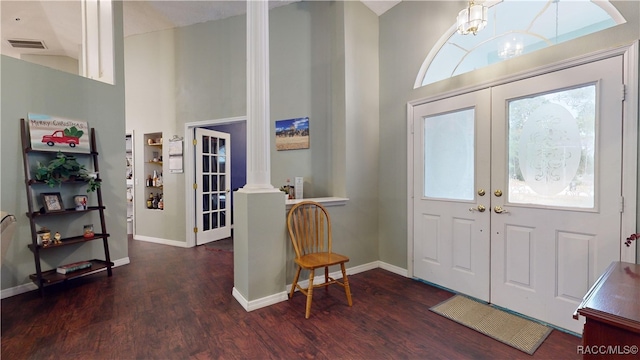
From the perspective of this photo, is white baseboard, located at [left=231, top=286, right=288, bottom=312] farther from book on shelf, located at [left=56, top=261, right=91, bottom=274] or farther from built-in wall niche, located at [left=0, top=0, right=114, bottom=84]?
built-in wall niche, located at [left=0, top=0, right=114, bottom=84]

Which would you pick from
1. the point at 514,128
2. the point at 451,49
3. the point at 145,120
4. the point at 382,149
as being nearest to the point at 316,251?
the point at 382,149

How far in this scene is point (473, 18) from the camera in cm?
200

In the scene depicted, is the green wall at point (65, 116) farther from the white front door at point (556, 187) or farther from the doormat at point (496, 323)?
the white front door at point (556, 187)

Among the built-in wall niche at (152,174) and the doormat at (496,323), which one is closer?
the doormat at (496,323)

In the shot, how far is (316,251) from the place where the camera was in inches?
109

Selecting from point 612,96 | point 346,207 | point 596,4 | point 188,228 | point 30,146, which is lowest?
point 188,228

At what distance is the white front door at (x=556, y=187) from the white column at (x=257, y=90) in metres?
2.07

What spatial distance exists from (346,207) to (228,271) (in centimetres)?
165

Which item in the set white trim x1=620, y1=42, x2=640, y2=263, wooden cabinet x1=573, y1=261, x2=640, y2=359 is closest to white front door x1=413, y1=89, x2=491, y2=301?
white trim x1=620, y1=42, x2=640, y2=263

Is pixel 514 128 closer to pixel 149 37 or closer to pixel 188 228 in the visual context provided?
pixel 188 228

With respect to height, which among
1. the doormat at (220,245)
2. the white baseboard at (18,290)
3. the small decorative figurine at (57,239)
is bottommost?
the doormat at (220,245)

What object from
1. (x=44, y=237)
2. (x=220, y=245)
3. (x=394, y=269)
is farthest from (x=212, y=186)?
(x=394, y=269)

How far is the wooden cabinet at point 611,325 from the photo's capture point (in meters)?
0.84

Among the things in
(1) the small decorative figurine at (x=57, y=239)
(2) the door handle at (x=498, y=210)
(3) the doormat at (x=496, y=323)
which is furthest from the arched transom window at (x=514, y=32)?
(1) the small decorative figurine at (x=57, y=239)
